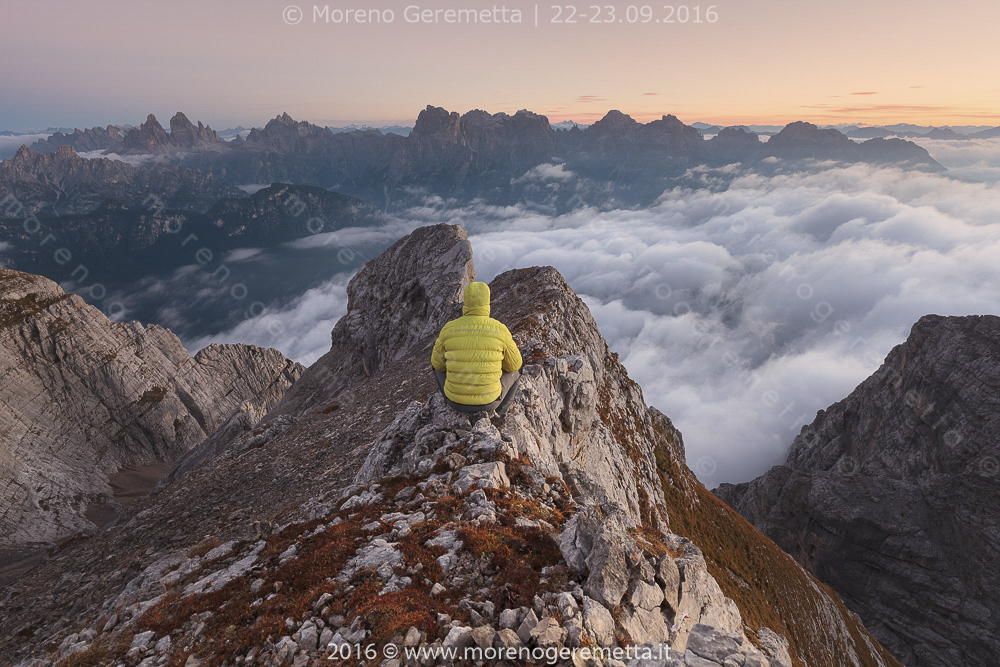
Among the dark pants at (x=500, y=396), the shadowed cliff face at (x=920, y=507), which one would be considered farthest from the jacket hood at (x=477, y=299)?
the shadowed cliff face at (x=920, y=507)

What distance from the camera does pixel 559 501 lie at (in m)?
15.5

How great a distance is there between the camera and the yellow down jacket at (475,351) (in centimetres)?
1489

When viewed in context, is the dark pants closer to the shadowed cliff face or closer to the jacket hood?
the jacket hood

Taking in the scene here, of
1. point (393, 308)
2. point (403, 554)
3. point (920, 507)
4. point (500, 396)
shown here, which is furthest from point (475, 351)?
point (920, 507)

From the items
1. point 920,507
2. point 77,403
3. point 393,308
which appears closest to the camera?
point 393,308

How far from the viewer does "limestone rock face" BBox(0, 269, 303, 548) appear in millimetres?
79812

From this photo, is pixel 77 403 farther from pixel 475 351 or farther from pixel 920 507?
pixel 920 507

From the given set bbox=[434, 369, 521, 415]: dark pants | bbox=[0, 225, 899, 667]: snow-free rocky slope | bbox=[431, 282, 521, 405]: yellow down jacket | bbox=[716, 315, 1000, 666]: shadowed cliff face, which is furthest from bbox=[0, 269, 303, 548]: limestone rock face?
bbox=[716, 315, 1000, 666]: shadowed cliff face

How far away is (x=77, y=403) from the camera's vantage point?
97125 mm

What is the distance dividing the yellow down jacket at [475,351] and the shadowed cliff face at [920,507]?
140351 mm

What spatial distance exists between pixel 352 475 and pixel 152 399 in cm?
11633

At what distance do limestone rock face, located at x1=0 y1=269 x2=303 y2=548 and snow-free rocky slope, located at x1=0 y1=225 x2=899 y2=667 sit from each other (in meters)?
60.0

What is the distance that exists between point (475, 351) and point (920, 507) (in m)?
149

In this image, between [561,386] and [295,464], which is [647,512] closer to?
[561,386]
